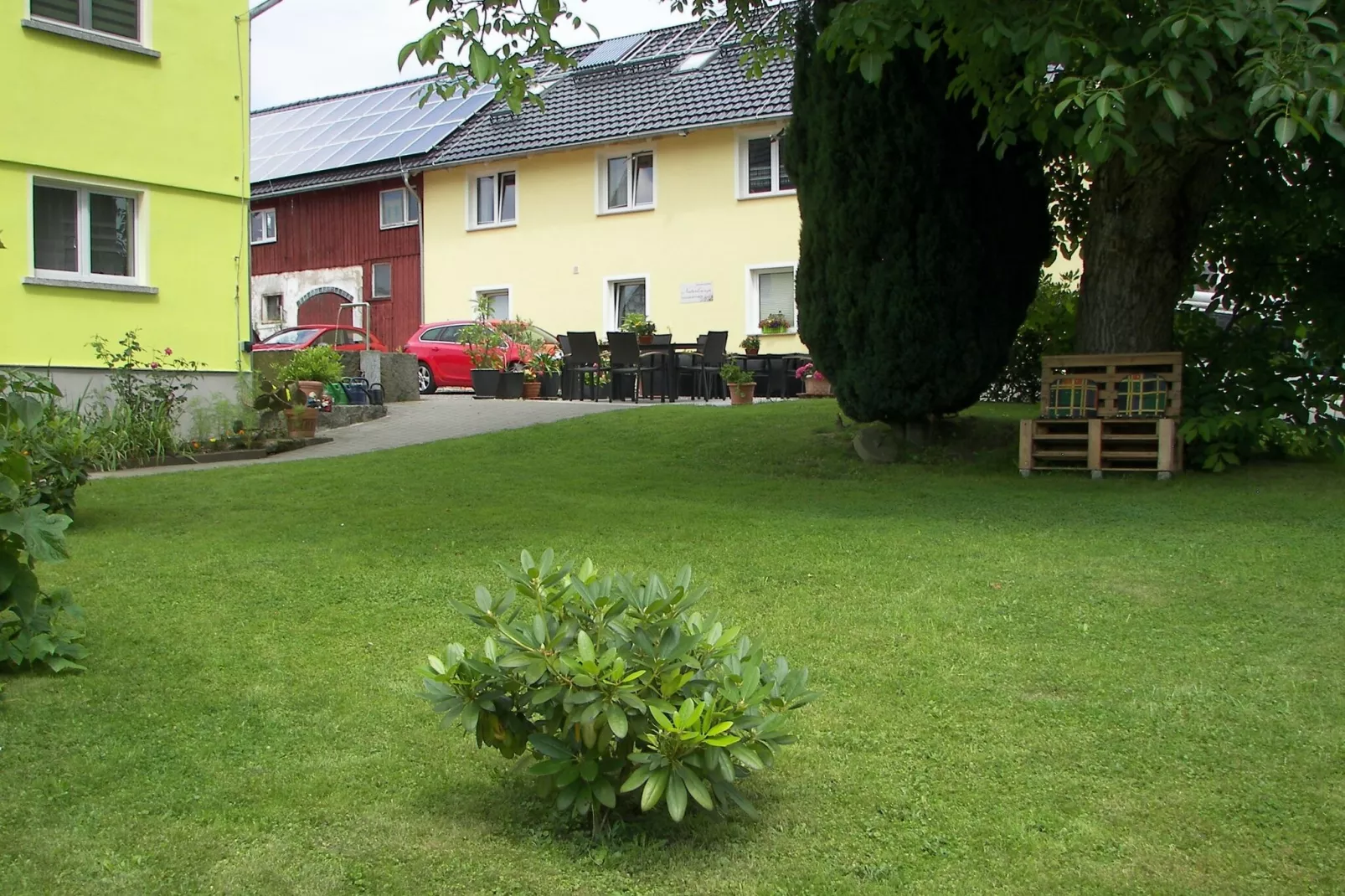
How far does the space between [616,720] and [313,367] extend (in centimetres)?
1425

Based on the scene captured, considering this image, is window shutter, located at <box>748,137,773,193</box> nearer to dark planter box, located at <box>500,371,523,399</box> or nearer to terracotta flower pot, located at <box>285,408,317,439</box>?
dark planter box, located at <box>500,371,523,399</box>

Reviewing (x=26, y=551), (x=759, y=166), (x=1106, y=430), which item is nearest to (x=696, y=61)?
(x=759, y=166)

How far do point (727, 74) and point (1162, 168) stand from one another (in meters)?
17.6

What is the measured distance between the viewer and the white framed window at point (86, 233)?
13.0 m

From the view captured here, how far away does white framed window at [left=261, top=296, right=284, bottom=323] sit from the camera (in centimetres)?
3472

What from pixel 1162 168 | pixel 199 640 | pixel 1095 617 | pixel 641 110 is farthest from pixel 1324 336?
pixel 641 110

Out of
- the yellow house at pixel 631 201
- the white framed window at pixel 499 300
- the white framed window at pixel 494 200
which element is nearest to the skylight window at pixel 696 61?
the yellow house at pixel 631 201

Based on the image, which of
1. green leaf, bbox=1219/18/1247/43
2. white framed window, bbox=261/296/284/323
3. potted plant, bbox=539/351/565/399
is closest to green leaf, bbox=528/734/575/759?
green leaf, bbox=1219/18/1247/43

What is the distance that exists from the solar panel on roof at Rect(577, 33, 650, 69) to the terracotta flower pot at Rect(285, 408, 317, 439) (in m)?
18.9

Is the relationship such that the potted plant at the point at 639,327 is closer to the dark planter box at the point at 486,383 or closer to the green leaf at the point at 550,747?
the dark planter box at the point at 486,383

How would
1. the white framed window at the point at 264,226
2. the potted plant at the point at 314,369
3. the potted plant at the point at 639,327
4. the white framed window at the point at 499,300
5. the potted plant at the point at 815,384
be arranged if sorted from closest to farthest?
the potted plant at the point at 314,369, the potted plant at the point at 815,384, the potted plant at the point at 639,327, the white framed window at the point at 499,300, the white framed window at the point at 264,226

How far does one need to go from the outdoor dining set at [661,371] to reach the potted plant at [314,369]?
5301 millimetres

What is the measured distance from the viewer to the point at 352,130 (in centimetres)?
3475

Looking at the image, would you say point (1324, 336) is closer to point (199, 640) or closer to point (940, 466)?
point (940, 466)
